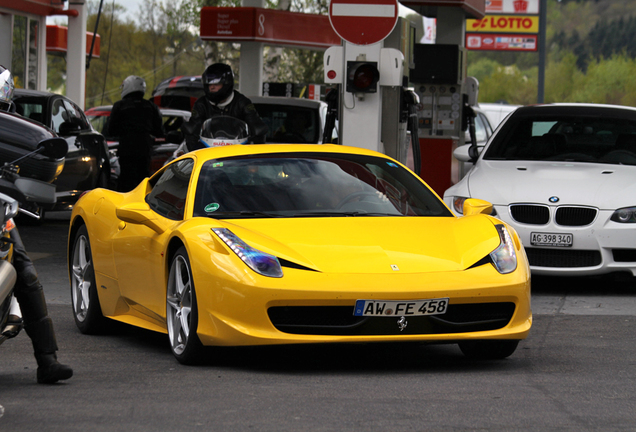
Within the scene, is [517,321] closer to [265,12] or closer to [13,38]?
[265,12]

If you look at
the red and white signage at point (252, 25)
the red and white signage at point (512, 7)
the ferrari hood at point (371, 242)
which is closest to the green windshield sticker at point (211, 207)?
the ferrari hood at point (371, 242)

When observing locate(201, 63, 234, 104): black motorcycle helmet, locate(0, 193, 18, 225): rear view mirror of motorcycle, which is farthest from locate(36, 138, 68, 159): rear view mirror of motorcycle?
locate(201, 63, 234, 104): black motorcycle helmet

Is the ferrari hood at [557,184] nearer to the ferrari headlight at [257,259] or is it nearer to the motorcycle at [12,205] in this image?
the ferrari headlight at [257,259]

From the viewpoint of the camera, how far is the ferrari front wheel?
584 centimetres

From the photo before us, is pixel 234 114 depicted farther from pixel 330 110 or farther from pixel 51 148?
pixel 51 148

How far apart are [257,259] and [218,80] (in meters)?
4.67

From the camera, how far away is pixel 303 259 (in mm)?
5691

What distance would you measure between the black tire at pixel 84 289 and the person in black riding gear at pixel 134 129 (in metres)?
5.50

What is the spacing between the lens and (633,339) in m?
7.13

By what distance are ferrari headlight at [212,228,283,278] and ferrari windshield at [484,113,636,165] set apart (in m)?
5.45

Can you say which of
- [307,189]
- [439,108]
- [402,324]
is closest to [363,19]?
[307,189]

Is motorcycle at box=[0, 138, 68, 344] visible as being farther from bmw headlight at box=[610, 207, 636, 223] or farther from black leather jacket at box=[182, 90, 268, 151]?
bmw headlight at box=[610, 207, 636, 223]

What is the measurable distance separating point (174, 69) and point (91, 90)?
7385mm

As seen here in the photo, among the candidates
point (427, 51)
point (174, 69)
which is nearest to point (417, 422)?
point (427, 51)
